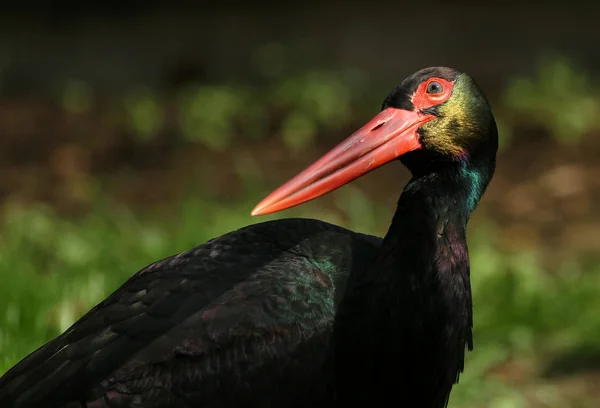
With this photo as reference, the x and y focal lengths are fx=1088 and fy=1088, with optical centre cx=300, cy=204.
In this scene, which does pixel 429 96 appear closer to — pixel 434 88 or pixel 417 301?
pixel 434 88

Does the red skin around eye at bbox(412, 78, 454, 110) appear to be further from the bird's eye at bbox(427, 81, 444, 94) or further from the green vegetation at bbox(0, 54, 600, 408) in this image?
the green vegetation at bbox(0, 54, 600, 408)

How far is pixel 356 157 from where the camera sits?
2.90 metres

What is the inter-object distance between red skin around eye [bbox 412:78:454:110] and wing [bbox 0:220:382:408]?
0.48 meters

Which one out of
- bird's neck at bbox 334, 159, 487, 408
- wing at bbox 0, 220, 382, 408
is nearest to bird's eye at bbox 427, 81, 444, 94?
bird's neck at bbox 334, 159, 487, 408

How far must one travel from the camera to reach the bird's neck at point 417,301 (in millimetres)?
2760

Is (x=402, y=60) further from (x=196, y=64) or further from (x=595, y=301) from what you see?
(x=595, y=301)

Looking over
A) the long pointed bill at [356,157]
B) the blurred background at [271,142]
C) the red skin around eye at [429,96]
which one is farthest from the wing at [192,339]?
the blurred background at [271,142]

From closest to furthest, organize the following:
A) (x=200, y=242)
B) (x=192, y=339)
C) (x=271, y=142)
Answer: (x=192, y=339) → (x=200, y=242) → (x=271, y=142)

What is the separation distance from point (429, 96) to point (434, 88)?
2 centimetres

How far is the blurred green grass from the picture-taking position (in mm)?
3928

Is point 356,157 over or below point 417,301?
over

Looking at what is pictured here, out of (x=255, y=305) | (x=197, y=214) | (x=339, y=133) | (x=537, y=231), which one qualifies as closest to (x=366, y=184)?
(x=339, y=133)

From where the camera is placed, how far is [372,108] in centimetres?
712

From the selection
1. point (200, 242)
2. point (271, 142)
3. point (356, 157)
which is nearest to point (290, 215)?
point (200, 242)
